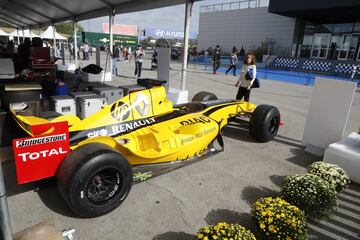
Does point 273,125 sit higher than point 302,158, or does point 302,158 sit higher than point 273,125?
point 273,125

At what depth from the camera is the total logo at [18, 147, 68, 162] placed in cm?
253

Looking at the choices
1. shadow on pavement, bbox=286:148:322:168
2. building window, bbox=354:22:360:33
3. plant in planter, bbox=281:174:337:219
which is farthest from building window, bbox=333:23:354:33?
plant in planter, bbox=281:174:337:219

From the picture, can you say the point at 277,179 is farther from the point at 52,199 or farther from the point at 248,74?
the point at 248,74

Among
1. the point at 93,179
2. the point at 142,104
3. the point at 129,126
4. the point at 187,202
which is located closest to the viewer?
the point at 93,179

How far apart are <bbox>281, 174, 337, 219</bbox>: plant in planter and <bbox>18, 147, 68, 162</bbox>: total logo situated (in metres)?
2.52

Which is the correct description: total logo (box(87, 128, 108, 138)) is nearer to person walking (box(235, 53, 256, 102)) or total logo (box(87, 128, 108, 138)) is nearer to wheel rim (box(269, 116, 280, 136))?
wheel rim (box(269, 116, 280, 136))

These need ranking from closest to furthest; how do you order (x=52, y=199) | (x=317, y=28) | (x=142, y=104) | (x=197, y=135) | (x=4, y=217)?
(x=4, y=217)
(x=52, y=199)
(x=142, y=104)
(x=197, y=135)
(x=317, y=28)

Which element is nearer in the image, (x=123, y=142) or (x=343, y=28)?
(x=123, y=142)

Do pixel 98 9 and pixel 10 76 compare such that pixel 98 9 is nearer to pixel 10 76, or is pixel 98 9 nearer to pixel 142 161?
pixel 10 76

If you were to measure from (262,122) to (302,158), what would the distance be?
952mm

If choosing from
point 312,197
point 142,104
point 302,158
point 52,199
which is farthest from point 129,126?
point 302,158

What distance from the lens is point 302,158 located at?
482cm

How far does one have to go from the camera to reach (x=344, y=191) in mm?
3746

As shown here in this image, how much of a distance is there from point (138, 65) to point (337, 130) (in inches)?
471
